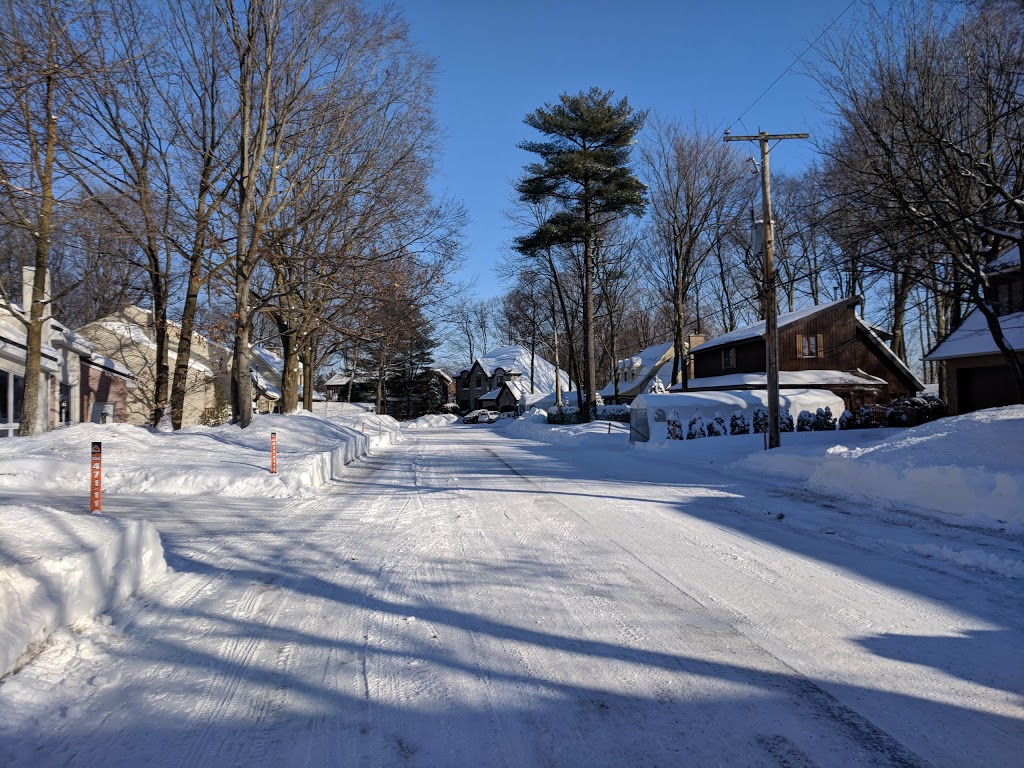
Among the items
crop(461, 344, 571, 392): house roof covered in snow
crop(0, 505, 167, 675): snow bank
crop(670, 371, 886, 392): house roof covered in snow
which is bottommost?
crop(0, 505, 167, 675): snow bank

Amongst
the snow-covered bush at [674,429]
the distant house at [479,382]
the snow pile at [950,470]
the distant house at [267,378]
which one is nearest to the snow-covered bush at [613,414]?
the snow-covered bush at [674,429]

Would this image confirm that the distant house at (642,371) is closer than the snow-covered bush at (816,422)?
No

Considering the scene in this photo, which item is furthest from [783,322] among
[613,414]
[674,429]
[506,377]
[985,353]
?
[506,377]

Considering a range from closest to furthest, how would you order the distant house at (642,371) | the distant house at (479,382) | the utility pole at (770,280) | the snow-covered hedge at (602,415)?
1. the utility pole at (770,280)
2. the snow-covered hedge at (602,415)
3. the distant house at (642,371)
4. the distant house at (479,382)

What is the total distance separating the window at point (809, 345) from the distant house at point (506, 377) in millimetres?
34472

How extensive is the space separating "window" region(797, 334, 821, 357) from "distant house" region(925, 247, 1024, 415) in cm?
1114

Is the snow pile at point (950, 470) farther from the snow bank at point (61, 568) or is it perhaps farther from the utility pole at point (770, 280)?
the snow bank at point (61, 568)

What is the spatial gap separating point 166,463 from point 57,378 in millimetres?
13086

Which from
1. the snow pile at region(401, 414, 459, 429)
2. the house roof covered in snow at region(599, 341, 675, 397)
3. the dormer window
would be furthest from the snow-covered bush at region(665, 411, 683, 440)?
the snow pile at region(401, 414, 459, 429)

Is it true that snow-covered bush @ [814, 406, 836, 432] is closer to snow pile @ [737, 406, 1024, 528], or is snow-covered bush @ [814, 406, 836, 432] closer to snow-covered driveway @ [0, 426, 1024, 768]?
snow pile @ [737, 406, 1024, 528]

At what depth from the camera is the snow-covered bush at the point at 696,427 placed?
26125 mm

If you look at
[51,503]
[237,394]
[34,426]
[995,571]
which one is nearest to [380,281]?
[237,394]

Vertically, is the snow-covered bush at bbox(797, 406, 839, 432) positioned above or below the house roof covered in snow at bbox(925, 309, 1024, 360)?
below

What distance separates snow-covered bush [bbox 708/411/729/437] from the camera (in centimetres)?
2669
